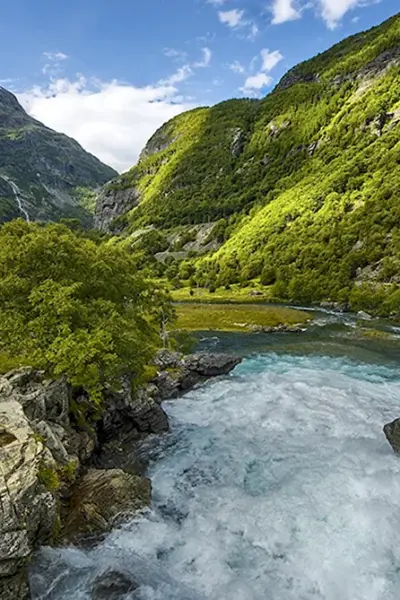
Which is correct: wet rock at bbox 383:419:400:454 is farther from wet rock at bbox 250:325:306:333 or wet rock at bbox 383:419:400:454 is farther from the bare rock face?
wet rock at bbox 250:325:306:333

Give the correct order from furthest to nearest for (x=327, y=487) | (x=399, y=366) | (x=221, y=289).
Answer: (x=221, y=289), (x=399, y=366), (x=327, y=487)

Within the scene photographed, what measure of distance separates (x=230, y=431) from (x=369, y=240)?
12687cm

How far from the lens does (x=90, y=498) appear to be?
70.5ft

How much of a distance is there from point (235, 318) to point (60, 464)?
81.1 meters

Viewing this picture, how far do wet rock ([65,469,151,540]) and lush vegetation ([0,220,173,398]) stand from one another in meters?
5.09

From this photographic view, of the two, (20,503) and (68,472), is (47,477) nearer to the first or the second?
(20,503)

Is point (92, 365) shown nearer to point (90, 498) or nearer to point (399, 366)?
point (90, 498)

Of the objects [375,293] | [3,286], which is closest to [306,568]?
[3,286]

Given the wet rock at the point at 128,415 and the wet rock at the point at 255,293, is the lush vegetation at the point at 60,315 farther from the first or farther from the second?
the wet rock at the point at 255,293

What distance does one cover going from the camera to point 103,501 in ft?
70.5

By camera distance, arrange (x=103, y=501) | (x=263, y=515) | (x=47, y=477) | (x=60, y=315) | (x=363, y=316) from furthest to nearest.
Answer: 1. (x=363, y=316)
2. (x=60, y=315)
3. (x=263, y=515)
4. (x=103, y=501)
5. (x=47, y=477)

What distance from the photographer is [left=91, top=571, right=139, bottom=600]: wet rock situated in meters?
16.7

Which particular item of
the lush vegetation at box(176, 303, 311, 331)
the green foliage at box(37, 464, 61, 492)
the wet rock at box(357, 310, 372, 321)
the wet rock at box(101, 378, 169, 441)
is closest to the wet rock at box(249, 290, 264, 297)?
the lush vegetation at box(176, 303, 311, 331)

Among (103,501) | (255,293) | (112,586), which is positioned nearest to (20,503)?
(112,586)
